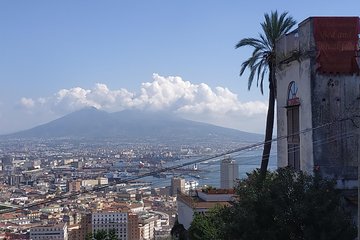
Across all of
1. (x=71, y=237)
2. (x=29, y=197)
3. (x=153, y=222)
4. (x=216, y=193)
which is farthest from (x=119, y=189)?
(x=216, y=193)

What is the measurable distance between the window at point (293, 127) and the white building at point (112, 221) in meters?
61.5

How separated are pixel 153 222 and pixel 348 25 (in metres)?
86.4

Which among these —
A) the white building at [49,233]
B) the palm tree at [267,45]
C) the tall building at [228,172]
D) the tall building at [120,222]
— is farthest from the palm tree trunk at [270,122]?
the white building at [49,233]

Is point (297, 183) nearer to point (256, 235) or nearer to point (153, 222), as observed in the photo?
point (256, 235)

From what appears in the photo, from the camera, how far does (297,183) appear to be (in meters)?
12.4

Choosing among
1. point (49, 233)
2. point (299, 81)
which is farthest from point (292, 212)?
point (49, 233)

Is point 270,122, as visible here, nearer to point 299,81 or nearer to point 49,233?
point 299,81

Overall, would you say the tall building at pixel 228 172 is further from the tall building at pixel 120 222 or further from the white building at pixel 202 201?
the tall building at pixel 120 222

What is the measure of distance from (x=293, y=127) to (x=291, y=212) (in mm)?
4350

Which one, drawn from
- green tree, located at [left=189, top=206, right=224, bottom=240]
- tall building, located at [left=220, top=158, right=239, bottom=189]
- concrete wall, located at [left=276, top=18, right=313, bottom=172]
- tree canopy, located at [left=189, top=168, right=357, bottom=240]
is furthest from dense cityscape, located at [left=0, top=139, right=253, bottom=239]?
tree canopy, located at [left=189, top=168, right=357, bottom=240]

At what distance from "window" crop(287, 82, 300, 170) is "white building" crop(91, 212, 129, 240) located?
61531 millimetres

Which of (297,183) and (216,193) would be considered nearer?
(297,183)

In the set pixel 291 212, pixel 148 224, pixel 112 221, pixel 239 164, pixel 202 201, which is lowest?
pixel 148 224

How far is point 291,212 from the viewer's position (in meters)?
12.0
